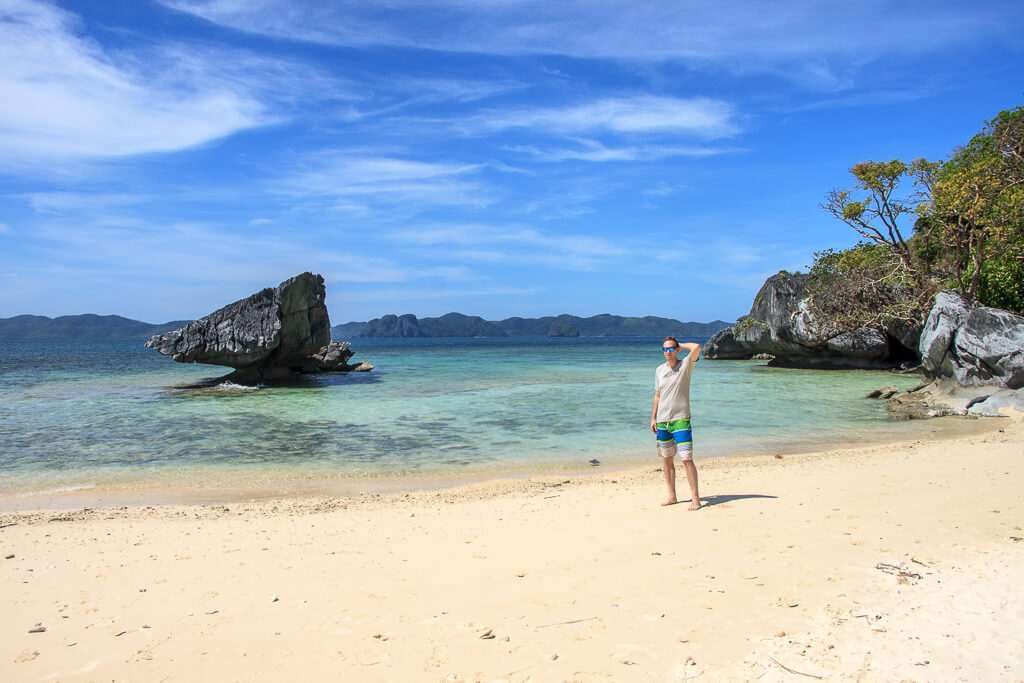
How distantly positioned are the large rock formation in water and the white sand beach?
1851cm

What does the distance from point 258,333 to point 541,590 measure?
923 inches

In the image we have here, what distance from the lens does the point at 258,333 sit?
25500 millimetres

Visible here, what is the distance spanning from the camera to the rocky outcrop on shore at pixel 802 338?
31.4 metres

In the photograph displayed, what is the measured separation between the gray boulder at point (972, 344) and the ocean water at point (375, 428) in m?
2.17

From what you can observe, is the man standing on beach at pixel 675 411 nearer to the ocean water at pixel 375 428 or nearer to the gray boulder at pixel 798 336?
the ocean water at pixel 375 428

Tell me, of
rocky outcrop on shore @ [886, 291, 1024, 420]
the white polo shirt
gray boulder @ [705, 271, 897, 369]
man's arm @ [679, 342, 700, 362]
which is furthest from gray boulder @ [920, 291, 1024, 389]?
the white polo shirt

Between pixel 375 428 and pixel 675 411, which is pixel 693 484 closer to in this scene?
pixel 675 411

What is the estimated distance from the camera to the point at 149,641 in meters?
4.07

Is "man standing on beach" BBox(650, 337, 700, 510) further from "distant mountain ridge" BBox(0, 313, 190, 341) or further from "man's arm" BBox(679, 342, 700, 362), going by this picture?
"distant mountain ridge" BBox(0, 313, 190, 341)

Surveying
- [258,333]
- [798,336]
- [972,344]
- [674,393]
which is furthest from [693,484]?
[798,336]

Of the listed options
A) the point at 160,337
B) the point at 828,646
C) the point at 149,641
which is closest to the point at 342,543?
the point at 149,641

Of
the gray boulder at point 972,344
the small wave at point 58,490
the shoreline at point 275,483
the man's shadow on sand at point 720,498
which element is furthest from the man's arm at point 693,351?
the gray boulder at point 972,344

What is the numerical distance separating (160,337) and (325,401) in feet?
30.3

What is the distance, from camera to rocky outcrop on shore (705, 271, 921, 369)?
3136 cm
